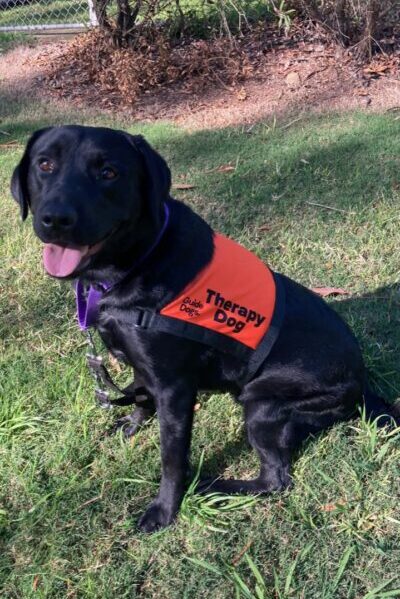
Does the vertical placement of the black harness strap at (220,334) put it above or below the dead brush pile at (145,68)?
above

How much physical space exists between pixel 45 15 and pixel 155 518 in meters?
8.61

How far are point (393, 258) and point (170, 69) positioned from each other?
3794 millimetres

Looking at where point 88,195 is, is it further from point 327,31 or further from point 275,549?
point 327,31

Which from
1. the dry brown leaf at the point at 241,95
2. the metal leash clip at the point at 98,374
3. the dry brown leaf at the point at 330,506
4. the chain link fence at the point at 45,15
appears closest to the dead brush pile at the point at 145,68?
the dry brown leaf at the point at 241,95

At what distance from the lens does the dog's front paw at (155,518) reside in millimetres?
2432

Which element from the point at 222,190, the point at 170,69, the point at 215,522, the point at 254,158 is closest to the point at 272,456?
the point at 215,522

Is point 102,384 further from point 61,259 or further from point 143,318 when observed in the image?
point 61,259

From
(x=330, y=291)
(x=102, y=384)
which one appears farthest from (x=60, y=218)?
(x=330, y=291)

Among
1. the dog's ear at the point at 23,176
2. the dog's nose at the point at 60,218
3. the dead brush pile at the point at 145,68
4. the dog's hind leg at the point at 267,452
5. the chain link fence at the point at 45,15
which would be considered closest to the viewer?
the dog's nose at the point at 60,218

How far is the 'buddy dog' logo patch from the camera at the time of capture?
2332mm

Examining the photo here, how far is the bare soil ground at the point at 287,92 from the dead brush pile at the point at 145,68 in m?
0.10

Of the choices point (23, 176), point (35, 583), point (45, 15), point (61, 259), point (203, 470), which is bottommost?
point (45, 15)

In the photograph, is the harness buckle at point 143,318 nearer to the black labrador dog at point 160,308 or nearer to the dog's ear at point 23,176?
the black labrador dog at point 160,308

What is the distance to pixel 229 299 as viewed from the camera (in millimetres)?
2430
